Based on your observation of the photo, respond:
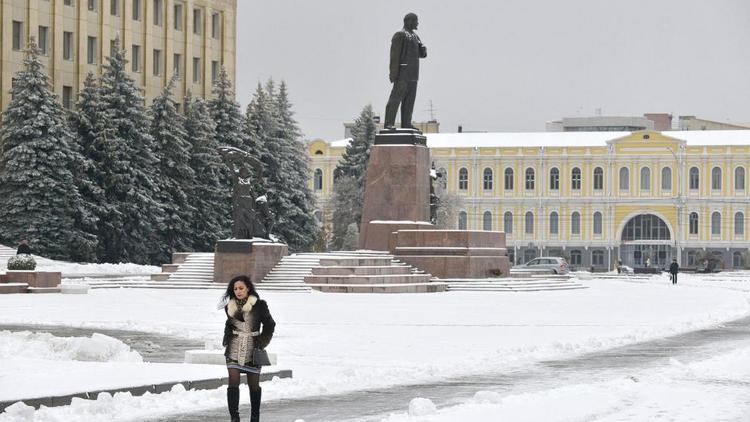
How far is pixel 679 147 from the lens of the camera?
107m

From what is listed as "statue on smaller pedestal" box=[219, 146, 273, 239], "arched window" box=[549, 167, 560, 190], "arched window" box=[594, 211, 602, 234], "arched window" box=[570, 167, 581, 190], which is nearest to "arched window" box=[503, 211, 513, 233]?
"arched window" box=[549, 167, 560, 190]

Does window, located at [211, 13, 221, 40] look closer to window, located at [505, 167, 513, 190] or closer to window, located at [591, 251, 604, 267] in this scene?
window, located at [505, 167, 513, 190]

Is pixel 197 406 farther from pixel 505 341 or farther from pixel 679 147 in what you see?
pixel 679 147

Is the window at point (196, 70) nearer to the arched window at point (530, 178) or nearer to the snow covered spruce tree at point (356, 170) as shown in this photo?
the snow covered spruce tree at point (356, 170)

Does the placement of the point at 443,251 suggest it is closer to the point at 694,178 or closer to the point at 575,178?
the point at 694,178

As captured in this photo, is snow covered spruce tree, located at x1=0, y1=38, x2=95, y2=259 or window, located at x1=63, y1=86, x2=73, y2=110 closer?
snow covered spruce tree, located at x1=0, y1=38, x2=95, y2=259

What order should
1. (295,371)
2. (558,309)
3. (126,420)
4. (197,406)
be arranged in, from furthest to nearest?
Result: 1. (558,309)
2. (295,371)
3. (197,406)
4. (126,420)

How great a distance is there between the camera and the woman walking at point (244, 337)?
1198 centimetres

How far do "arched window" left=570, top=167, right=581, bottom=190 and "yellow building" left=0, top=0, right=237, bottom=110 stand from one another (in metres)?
34.4

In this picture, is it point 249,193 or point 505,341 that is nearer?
point 505,341

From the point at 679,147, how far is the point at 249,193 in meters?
69.7

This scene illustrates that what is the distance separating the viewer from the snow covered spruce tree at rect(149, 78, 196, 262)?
201ft

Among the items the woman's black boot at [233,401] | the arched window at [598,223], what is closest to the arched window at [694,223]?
the arched window at [598,223]

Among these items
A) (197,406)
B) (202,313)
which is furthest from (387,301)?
(197,406)
